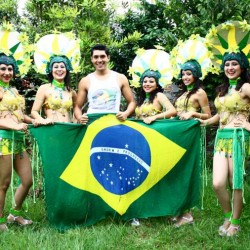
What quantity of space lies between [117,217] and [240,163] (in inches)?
53.5

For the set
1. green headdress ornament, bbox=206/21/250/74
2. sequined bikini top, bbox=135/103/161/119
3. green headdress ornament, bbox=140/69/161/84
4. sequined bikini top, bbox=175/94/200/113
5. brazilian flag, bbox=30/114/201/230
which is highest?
green headdress ornament, bbox=206/21/250/74

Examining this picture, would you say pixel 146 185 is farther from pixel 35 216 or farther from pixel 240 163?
pixel 35 216

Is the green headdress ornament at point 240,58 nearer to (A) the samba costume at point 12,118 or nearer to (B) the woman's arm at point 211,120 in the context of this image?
(B) the woman's arm at point 211,120

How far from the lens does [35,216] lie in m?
4.84

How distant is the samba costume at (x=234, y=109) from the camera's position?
404 cm

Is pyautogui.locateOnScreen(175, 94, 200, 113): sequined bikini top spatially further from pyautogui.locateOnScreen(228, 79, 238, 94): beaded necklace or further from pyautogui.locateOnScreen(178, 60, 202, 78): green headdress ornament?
pyautogui.locateOnScreen(228, 79, 238, 94): beaded necklace

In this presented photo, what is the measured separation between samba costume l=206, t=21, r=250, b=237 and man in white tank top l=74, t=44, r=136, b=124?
102 cm

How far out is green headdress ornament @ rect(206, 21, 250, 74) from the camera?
411 centimetres

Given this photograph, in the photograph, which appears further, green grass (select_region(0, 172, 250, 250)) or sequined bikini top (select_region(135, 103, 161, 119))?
sequined bikini top (select_region(135, 103, 161, 119))

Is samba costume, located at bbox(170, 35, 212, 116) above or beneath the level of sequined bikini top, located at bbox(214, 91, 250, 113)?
above

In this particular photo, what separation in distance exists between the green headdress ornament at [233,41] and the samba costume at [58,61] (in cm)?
148

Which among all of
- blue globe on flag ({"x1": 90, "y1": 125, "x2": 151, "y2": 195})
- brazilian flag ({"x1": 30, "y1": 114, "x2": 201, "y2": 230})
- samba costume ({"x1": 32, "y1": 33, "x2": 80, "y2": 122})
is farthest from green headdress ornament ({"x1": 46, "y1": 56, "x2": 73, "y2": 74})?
blue globe on flag ({"x1": 90, "y1": 125, "x2": 151, "y2": 195})

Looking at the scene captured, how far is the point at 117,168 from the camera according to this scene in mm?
4496

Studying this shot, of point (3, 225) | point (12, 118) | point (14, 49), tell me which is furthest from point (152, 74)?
point (3, 225)
